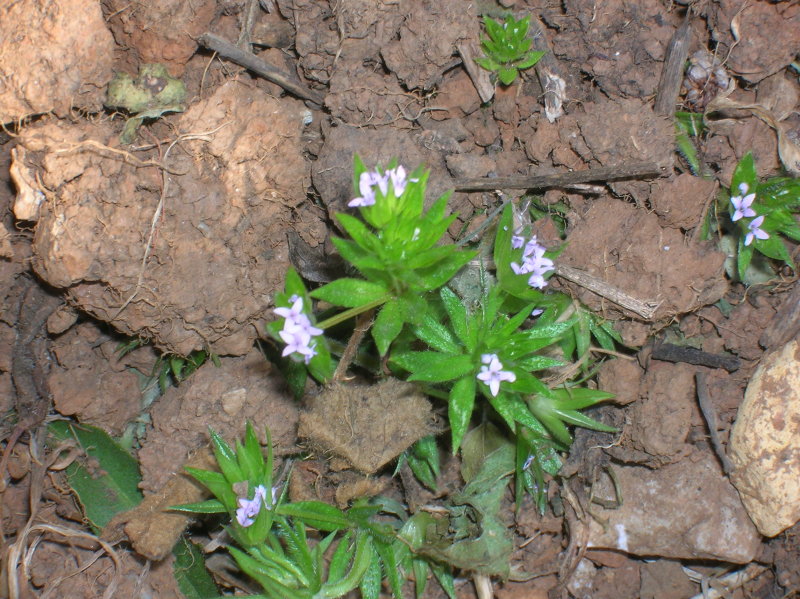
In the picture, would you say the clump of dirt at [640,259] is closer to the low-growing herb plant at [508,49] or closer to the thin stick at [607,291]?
the thin stick at [607,291]

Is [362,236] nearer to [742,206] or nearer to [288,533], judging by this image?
[288,533]

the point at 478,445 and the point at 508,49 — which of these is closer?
the point at 508,49

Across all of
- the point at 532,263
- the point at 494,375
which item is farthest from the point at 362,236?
the point at 532,263

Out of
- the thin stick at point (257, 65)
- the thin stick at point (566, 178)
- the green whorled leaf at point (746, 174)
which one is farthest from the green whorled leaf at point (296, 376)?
the green whorled leaf at point (746, 174)

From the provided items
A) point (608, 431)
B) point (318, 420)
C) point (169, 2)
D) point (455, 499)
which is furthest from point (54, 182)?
point (608, 431)

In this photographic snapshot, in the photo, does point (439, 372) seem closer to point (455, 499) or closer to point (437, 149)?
point (455, 499)

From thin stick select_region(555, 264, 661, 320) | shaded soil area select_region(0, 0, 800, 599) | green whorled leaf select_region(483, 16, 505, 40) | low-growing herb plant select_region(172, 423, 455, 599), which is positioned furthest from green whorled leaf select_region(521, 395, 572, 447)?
green whorled leaf select_region(483, 16, 505, 40)
